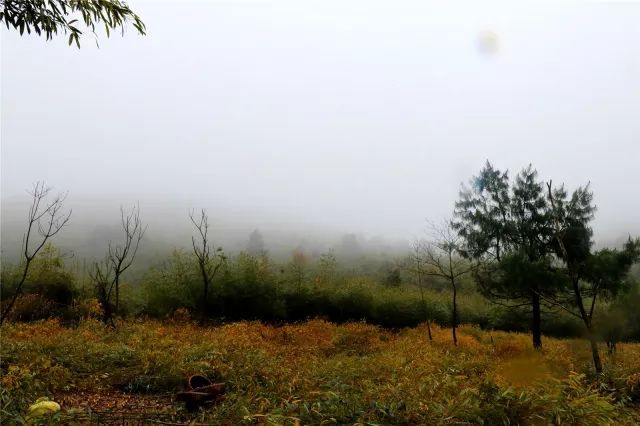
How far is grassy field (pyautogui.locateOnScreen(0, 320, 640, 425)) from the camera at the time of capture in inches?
137

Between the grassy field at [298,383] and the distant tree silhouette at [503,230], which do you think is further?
the distant tree silhouette at [503,230]

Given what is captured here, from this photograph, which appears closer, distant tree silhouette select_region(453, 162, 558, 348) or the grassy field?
the grassy field

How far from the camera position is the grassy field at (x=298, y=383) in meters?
3.48

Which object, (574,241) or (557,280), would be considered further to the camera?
(574,241)

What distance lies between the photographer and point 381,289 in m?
22.4

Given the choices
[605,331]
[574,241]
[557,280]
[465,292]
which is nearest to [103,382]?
[605,331]

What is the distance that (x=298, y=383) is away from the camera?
19.9 ft

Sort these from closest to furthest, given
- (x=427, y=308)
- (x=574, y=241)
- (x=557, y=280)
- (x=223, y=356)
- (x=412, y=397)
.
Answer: (x=412, y=397) < (x=223, y=356) < (x=557, y=280) < (x=574, y=241) < (x=427, y=308)

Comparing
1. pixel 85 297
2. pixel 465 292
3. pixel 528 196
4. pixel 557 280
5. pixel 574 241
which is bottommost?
pixel 465 292

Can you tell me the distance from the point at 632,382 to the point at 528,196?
9.27m

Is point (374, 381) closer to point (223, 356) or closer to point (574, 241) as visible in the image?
point (223, 356)

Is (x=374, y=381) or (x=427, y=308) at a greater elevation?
(x=374, y=381)

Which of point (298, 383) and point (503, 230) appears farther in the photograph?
point (503, 230)

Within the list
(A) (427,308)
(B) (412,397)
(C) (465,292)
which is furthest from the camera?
(C) (465,292)
